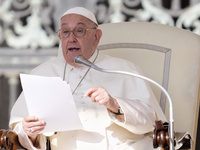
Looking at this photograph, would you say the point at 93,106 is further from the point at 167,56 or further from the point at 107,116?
the point at 167,56

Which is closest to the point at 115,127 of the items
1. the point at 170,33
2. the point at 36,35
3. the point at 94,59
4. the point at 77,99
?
the point at 77,99

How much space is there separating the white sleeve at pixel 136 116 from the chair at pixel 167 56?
0.38m

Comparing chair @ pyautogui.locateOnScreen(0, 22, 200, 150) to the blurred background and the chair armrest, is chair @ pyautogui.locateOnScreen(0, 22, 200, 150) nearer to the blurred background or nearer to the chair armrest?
the chair armrest

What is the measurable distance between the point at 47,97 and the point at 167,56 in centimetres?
120

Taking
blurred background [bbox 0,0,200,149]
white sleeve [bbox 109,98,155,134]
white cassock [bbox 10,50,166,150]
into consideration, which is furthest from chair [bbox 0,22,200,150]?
blurred background [bbox 0,0,200,149]

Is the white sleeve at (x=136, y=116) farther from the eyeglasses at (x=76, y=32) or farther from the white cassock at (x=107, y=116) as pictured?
the eyeglasses at (x=76, y=32)

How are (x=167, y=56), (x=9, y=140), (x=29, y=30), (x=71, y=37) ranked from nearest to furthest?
(x=9, y=140)
(x=71, y=37)
(x=167, y=56)
(x=29, y=30)

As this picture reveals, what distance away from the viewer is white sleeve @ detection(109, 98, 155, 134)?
286 centimetres

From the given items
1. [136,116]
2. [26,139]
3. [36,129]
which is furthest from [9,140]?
[136,116]

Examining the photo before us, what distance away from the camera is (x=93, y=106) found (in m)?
3.21

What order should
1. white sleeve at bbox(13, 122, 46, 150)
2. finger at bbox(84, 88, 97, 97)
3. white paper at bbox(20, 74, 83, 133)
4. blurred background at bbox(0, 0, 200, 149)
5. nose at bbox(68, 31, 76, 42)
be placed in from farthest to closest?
blurred background at bbox(0, 0, 200, 149) < nose at bbox(68, 31, 76, 42) < white sleeve at bbox(13, 122, 46, 150) < white paper at bbox(20, 74, 83, 133) < finger at bbox(84, 88, 97, 97)

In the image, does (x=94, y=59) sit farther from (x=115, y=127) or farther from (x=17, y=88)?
(x=17, y=88)

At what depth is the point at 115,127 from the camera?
3125 millimetres

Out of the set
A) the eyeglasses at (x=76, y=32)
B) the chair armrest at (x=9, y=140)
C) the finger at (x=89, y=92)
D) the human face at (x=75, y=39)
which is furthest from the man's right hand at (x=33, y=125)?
the eyeglasses at (x=76, y=32)
